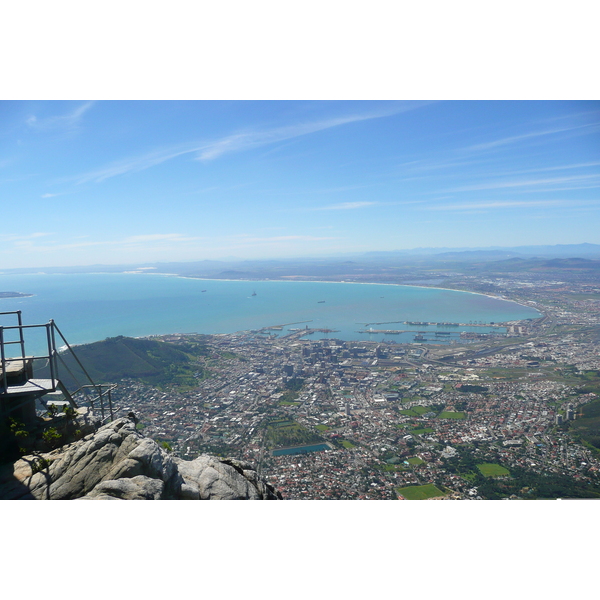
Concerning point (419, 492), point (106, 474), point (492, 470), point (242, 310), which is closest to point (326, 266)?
point (242, 310)

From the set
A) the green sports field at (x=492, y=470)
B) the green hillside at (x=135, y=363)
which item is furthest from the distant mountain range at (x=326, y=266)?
the green hillside at (x=135, y=363)

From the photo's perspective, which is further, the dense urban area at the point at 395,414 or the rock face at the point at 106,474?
the dense urban area at the point at 395,414

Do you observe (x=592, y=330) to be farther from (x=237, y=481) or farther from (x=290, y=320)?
(x=237, y=481)

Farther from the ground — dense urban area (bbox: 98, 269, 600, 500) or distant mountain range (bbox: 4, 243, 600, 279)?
distant mountain range (bbox: 4, 243, 600, 279)

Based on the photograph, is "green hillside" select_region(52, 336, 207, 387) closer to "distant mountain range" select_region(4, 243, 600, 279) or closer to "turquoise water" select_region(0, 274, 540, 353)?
"turquoise water" select_region(0, 274, 540, 353)

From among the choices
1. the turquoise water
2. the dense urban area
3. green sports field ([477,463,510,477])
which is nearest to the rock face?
the dense urban area

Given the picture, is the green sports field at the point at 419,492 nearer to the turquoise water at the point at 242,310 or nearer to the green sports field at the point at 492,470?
the green sports field at the point at 492,470
